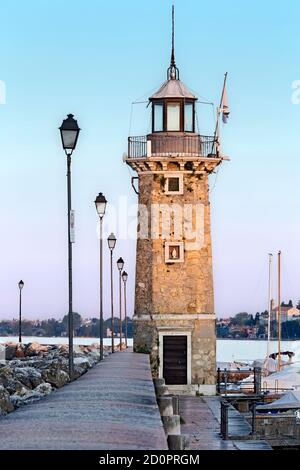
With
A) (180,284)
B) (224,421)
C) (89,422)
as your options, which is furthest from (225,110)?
(89,422)

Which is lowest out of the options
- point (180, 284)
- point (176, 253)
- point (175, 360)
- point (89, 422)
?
point (175, 360)

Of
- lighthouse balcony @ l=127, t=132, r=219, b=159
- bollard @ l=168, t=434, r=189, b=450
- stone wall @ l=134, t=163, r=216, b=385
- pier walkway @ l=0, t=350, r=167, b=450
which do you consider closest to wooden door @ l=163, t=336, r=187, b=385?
stone wall @ l=134, t=163, r=216, b=385

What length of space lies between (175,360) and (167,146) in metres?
7.71

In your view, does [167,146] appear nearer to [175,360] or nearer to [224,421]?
[175,360]

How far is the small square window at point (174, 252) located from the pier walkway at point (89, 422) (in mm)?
21242

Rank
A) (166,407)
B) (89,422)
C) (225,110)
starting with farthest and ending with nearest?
1. (225,110)
2. (166,407)
3. (89,422)

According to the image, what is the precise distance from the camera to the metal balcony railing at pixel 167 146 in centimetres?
4106

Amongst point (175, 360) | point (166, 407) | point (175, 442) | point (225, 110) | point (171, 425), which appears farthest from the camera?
point (225, 110)

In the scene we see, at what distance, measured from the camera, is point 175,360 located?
41062 millimetres

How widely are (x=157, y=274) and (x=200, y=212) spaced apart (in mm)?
2736

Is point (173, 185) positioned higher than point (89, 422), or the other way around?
point (173, 185)

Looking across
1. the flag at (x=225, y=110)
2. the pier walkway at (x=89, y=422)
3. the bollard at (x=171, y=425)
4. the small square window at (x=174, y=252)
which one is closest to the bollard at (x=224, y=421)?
the pier walkway at (x=89, y=422)

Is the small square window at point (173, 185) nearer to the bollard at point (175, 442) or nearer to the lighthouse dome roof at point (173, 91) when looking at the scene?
the lighthouse dome roof at point (173, 91)

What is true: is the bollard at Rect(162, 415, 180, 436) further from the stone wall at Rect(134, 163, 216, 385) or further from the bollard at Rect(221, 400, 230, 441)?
the stone wall at Rect(134, 163, 216, 385)
